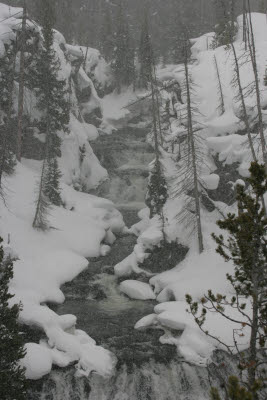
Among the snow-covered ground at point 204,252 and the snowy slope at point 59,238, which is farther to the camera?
the snow-covered ground at point 204,252

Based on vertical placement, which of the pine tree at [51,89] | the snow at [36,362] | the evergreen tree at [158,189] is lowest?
the snow at [36,362]

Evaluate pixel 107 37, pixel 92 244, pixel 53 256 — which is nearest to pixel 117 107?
pixel 107 37

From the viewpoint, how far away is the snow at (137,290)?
826 inches

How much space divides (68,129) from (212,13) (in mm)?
53994

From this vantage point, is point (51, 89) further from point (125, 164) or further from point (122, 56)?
point (122, 56)

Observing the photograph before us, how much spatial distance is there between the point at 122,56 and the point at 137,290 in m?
47.7

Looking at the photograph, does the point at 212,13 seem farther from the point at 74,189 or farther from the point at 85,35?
the point at 74,189

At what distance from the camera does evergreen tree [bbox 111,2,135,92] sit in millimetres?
59000

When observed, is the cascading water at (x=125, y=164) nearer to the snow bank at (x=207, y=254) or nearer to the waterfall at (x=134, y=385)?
the snow bank at (x=207, y=254)

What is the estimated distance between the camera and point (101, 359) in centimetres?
1380

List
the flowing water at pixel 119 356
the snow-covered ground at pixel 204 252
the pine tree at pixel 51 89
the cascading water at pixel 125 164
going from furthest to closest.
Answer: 1. the cascading water at pixel 125 164
2. the pine tree at pixel 51 89
3. the snow-covered ground at pixel 204 252
4. the flowing water at pixel 119 356

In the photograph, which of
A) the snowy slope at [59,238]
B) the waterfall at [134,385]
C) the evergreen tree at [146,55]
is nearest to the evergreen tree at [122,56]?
the evergreen tree at [146,55]

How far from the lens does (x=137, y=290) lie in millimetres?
21047

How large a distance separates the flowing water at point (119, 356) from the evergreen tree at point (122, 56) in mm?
39501
